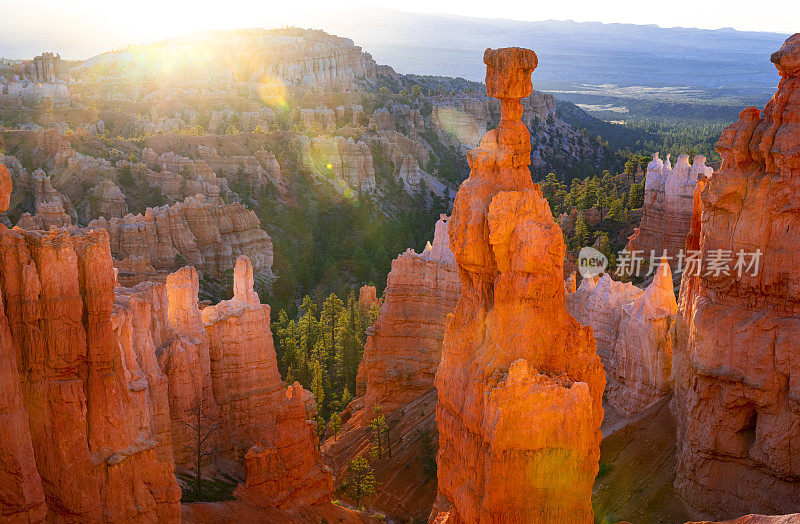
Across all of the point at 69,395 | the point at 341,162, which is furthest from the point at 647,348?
the point at 341,162

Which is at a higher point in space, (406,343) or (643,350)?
(643,350)

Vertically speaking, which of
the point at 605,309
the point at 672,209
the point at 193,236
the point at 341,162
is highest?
the point at 672,209

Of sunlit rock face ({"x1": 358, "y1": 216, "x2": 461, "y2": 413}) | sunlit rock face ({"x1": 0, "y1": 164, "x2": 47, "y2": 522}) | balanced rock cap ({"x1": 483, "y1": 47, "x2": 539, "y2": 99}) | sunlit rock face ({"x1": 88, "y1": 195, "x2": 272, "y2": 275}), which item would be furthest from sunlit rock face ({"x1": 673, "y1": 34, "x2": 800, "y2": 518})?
sunlit rock face ({"x1": 88, "y1": 195, "x2": 272, "y2": 275})

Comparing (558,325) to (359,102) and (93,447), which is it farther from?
Result: (359,102)

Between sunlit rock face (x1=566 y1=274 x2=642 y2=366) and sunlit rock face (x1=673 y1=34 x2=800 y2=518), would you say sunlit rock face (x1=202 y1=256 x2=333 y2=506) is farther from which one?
sunlit rock face (x1=673 y1=34 x2=800 y2=518)

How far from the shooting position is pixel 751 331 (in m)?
12.7

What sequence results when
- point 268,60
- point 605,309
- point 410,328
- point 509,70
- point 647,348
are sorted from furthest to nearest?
point 268,60 → point 410,328 → point 605,309 → point 647,348 → point 509,70

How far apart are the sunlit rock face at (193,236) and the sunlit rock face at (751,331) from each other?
23.2 m

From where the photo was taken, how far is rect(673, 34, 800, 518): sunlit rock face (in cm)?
1229

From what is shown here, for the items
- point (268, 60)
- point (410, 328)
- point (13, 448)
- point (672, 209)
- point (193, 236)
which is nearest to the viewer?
point (13, 448)

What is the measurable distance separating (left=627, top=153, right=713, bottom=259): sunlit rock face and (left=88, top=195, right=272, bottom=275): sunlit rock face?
19416 mm

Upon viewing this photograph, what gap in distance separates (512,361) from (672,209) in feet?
80.4

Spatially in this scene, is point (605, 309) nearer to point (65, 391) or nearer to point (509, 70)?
point (509, 70)

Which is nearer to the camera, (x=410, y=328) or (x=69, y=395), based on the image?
(x=69, y=395)
